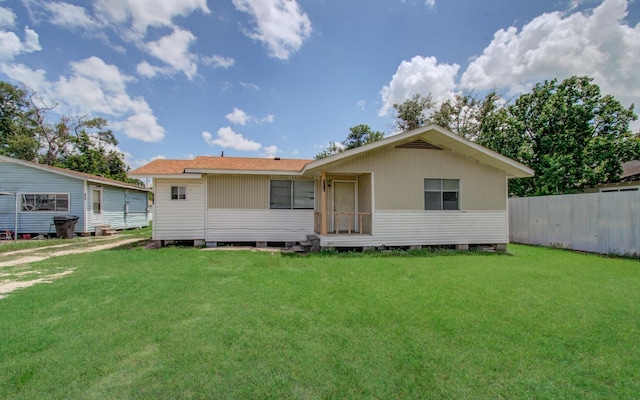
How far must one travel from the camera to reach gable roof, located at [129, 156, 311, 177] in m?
9.99

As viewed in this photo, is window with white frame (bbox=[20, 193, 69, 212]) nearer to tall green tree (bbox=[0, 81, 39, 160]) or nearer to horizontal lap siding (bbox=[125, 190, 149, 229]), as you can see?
horizontal lap siding (bbox=[125, 190, 149, 229])

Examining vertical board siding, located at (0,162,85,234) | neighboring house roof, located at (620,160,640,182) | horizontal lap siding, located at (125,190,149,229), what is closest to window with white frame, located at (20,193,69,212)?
vertical board siding, located at (0,162,85,234)

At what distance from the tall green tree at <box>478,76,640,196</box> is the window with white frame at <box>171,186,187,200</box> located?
16.5m

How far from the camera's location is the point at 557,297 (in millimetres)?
4746

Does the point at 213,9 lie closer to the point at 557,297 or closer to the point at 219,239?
the point at 219,239

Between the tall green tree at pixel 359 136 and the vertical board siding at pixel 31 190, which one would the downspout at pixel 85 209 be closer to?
the vertical board siding at pixel 31 190

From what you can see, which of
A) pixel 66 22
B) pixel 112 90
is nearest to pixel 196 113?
pixel 66 22

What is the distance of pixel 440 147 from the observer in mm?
9969

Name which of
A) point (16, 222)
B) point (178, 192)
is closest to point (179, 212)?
point (178, 192)

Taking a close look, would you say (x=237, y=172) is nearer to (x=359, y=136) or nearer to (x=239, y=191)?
(x=239, y=191)

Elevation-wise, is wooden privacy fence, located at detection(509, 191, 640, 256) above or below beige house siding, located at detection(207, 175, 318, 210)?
below

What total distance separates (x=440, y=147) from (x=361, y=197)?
11.0 feet

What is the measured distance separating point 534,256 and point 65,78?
93.4 ft

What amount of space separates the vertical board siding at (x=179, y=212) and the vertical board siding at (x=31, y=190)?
6.47 m
